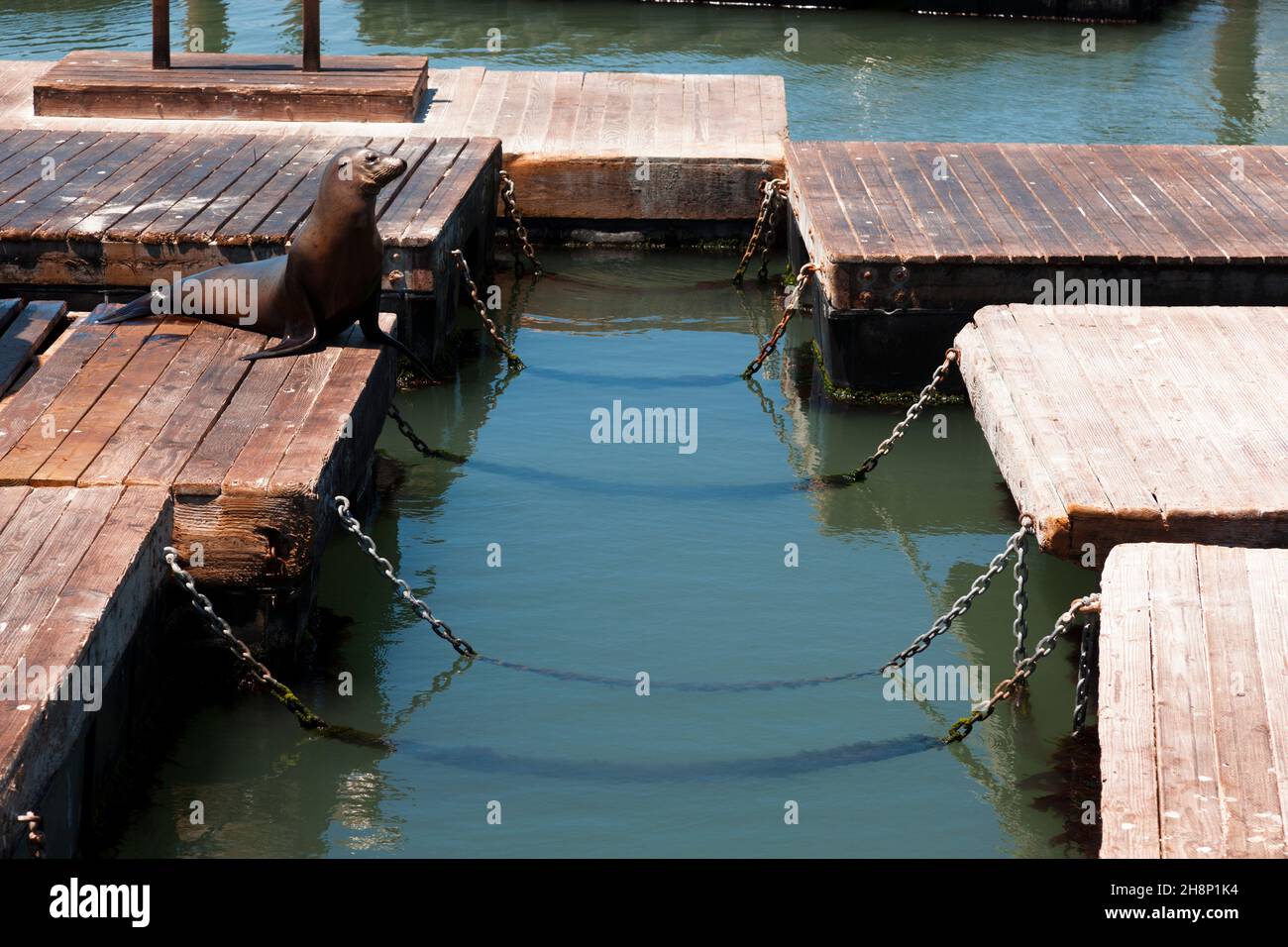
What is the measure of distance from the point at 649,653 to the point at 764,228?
14.4 ft

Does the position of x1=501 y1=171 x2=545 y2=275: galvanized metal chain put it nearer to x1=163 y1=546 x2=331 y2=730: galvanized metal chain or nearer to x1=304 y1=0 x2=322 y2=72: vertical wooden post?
x1=304 y1=0 x2=322 y2=72: vertical wooden post

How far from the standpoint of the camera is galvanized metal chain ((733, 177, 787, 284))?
851cm

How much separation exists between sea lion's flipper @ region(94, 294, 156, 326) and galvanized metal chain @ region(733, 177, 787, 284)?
3.55 meters

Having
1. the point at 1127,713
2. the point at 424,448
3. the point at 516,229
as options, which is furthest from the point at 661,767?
the point at 516,229

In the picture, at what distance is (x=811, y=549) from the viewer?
19.0ft

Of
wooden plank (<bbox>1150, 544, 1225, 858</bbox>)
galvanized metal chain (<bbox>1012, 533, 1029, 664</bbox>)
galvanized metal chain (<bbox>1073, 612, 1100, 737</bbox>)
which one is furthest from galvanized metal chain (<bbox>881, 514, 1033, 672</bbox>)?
wooden plank (<bbox>1150, 544, 1225, 858</bbox>)

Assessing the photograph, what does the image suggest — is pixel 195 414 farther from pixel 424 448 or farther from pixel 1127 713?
pixel 1127 713

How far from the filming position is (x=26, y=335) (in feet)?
18.3

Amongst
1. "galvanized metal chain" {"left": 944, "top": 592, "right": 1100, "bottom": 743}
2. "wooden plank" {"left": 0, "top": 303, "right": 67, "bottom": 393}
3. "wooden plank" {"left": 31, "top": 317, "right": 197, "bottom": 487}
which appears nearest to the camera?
"galvanized metal chain" {"left": 944, "top": 592, "right": 1100, "bottom": 743}

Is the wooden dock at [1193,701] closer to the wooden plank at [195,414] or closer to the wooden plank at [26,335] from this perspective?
the wooden plank at [195,414]

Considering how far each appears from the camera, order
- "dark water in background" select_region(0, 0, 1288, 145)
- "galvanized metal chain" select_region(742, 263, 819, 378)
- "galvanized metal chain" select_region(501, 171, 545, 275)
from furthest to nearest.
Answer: "dark water in background" select_region(0, 0, 1288, 145)
"galvanized metal chain" select_region(501, 171, 545, 275)
"galvanized metal chain" select_region(742, 263, 819, 378)
